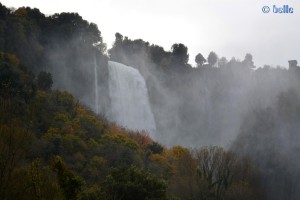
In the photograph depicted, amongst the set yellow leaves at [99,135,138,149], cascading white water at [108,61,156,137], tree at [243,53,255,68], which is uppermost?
tree at [243,53,255,68]

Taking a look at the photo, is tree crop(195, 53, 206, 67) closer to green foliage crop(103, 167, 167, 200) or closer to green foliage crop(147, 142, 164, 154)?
green foliage crop(147, 142, 164, 154)

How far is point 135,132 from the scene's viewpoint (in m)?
73.8

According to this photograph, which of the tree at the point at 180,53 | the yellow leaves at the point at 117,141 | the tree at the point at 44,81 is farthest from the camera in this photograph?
the tree at the point at 180,53

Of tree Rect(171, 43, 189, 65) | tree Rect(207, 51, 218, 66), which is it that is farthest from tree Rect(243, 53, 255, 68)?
tree Rect(171, 43, 189, 65)

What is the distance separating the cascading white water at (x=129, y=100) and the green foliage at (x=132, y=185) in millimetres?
48306

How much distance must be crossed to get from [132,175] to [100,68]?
51373mm

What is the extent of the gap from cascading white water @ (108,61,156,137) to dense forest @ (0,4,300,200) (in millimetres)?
1952

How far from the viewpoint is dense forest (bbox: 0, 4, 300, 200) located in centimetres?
2739

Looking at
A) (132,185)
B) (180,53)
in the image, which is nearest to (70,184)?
(132,185)

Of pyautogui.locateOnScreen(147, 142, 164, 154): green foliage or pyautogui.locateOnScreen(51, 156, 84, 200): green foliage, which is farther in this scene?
pyautogui.locateOnScreen(147, 142, 164, 154): green foliage

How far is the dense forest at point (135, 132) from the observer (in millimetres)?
27391

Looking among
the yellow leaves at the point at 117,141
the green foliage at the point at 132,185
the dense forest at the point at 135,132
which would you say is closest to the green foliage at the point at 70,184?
the dense forest at the point at 135,132

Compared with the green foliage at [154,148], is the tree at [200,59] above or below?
above

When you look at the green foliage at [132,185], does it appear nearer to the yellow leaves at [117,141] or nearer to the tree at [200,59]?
the yellow leaves at [117,141]
